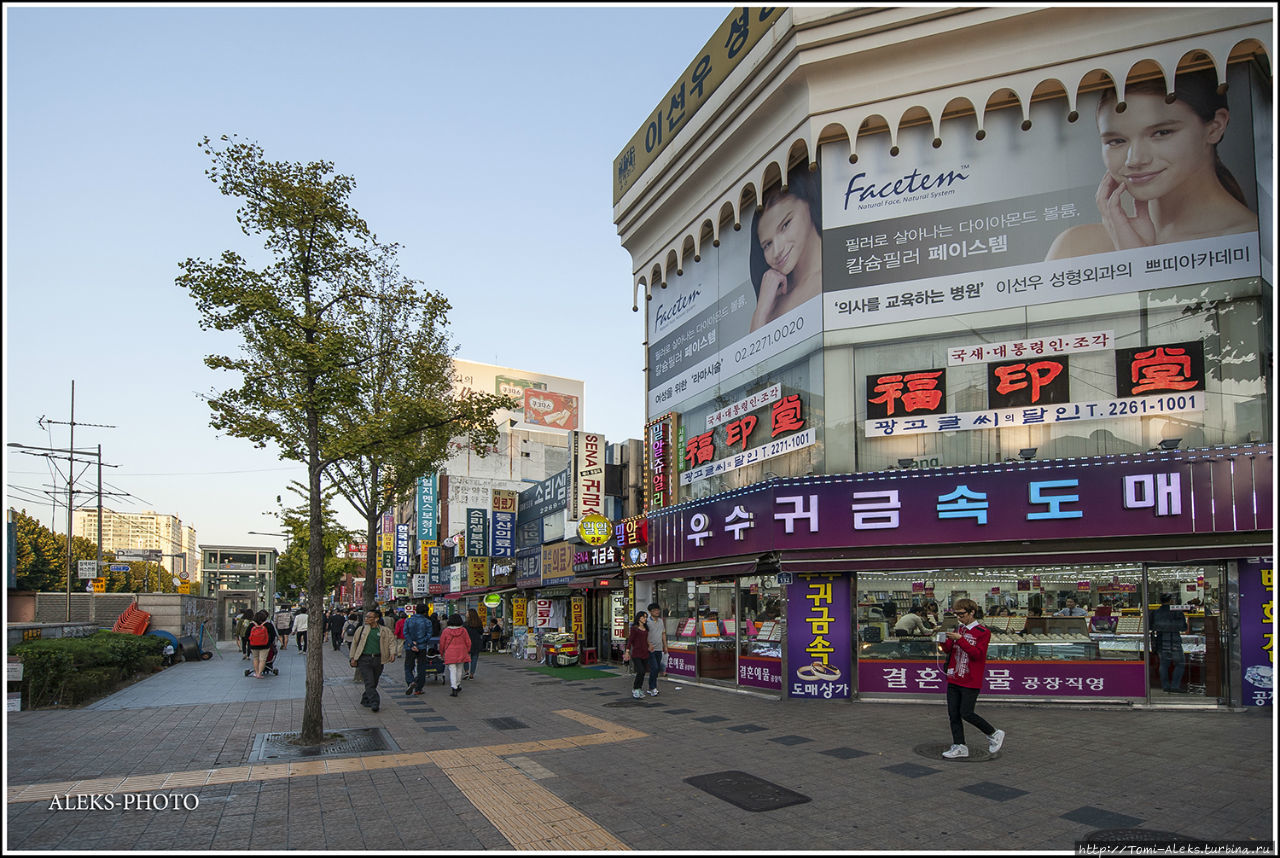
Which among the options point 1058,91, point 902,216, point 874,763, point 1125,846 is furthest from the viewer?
point 902,216

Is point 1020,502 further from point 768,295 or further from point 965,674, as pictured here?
point 768,295

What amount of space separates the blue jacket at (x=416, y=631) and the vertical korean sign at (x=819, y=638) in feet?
26.9

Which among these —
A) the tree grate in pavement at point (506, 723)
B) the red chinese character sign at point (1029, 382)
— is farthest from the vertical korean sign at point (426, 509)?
the red chinese character sign at point (1029, 382)

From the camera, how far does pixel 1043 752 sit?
9.96 meters

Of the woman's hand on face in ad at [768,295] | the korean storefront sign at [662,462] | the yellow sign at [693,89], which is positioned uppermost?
the yellow sign at [693,89]

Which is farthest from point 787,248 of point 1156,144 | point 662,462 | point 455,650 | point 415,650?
point 415,650

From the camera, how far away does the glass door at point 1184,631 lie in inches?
531

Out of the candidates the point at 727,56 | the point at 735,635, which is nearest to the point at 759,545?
the point at 735,635

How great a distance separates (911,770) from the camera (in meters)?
9.18

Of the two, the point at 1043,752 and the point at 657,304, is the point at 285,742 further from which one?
Result: the point at 657,304

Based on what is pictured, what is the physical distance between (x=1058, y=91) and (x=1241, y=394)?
651 cm

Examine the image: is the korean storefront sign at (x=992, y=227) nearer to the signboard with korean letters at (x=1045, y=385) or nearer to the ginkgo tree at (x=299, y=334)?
the signboard with korean letters at (x=1045, y=385)

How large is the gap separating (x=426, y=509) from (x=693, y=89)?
115 ft

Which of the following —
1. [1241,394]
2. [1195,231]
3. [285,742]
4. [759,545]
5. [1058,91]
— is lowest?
[285,742]
